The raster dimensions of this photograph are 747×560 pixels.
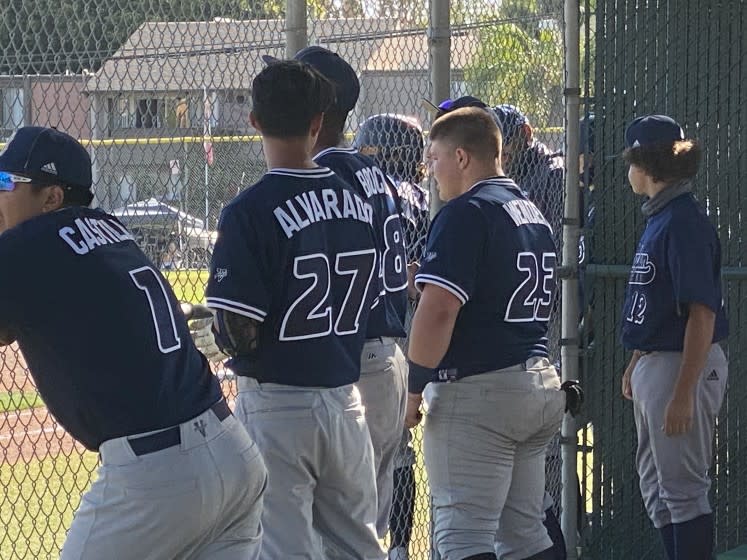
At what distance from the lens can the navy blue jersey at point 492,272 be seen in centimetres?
432

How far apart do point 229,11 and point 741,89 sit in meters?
2.94

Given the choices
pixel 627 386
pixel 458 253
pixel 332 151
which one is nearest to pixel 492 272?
pixel 458 253

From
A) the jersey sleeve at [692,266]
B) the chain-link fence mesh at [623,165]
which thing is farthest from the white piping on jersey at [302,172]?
the chain-link fence mesh at [623,165]

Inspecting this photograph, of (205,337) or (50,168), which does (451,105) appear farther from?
(50,168)

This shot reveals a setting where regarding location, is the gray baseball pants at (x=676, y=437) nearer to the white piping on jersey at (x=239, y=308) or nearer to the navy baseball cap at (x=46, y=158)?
the white piping on jersey at (x=239, y=308)

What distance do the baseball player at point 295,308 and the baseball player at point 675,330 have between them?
181 centimetres

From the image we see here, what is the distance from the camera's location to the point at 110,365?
2955mm

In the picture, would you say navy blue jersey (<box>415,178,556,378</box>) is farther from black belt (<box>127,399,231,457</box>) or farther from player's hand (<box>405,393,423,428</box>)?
black belt (<box>127,399,231,457</box>)

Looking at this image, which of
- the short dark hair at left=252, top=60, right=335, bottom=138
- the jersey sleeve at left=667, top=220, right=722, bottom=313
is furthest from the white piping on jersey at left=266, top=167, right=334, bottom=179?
the jersey sleeve at left=667, top=220, right=722, bottom=313

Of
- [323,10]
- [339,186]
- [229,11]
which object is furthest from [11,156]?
[323,10]

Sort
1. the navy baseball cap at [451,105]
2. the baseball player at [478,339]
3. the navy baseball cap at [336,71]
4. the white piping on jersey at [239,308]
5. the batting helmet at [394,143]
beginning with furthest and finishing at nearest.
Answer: the batting helmet at [394,143] < the navy baseball cap at [451,105] < the baseball player at [478,339] < the navy baseball cap at [336,71] < the white piping on jersey at [239,308]

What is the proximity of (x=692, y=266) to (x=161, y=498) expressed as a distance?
281cm

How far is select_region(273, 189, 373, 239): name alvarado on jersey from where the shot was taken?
11.5ft

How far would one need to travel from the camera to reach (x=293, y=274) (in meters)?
3.54
